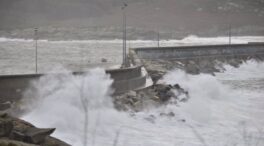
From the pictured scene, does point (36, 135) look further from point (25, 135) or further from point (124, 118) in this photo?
point (124, 118)

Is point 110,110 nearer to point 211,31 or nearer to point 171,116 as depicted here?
point 171,116

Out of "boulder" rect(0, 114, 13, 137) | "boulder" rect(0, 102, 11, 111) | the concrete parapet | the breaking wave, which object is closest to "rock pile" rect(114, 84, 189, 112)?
the breaking wave

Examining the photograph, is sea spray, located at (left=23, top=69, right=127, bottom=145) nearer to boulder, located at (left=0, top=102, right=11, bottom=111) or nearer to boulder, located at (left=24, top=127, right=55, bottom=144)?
boulder, located at (left=0, top=102, right=11, bottom=111)

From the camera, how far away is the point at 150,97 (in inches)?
582

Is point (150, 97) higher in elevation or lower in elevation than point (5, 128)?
lower

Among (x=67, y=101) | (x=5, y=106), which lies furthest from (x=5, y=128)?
(x=67, y=101)

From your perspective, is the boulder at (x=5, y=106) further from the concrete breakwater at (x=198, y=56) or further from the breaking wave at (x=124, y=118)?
the concrete breakwater at (x=198, y=56)

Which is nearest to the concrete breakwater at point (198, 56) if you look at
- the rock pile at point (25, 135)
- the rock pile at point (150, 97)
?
the rock pile at point (150, 97)

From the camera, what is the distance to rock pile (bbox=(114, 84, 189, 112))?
13688 millimetres

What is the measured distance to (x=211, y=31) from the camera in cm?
13625

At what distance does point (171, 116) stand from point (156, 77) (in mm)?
5286

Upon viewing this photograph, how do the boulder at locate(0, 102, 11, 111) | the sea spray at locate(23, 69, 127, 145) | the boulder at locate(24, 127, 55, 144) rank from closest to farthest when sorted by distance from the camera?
the boulder at locate(24, 127, 55, 144)
the sea spray at locate(23, 69, 127, 145)
the boulder at locate(0, 102, 11, 111)

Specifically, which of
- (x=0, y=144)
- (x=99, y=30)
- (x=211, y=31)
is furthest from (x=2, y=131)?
(x=211, y=31)

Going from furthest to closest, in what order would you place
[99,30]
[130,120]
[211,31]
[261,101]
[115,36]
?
[211,31] < [99,30] < [115,36] < [261,101] < [130,120]
